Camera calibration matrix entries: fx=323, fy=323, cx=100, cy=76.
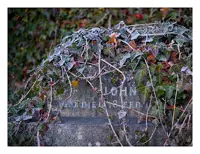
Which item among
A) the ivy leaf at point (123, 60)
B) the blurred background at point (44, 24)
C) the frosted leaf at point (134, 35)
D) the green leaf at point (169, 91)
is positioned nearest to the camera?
the green leaf at point (169, 91)

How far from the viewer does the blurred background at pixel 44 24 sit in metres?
4.11

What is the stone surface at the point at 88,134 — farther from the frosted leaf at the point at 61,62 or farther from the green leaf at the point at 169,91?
the frosted leaf at the point at 61,62

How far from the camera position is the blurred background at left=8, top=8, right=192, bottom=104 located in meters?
4.11

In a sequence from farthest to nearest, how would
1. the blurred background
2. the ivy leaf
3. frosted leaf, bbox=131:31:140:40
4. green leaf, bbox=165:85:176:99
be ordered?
the blurred background
frosted leaf, bbox=131:31:140:40
the ivy leaf
green leaf, bbox=165:85:176:99

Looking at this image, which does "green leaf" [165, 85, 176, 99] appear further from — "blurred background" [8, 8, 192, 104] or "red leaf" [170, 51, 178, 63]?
"blurred background" [8, 8, 192, 104]

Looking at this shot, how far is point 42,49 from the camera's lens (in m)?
4.27

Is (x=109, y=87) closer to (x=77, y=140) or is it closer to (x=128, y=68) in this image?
(x=128, y=68)

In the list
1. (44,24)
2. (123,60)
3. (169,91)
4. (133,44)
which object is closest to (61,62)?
(123,60)

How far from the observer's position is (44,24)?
13.8 feet

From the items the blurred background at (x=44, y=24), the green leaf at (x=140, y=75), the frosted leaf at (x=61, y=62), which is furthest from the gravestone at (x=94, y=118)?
the blurred background at (x=44, y=24)

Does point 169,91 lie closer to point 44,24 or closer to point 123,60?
point 123,60

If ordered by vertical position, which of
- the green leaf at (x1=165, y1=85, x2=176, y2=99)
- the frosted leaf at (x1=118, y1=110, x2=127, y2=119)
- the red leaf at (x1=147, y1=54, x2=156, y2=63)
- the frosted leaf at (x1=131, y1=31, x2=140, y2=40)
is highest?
the frosted leaf at (x1=131, y1=31, x2=140, y2=40)

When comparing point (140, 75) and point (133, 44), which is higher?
point (133, 44)

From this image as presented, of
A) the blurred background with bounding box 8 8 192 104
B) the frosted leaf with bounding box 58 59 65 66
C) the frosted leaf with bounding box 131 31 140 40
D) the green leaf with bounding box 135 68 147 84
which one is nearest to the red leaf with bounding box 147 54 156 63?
the green leaf with bounding box 135 68 147 84
